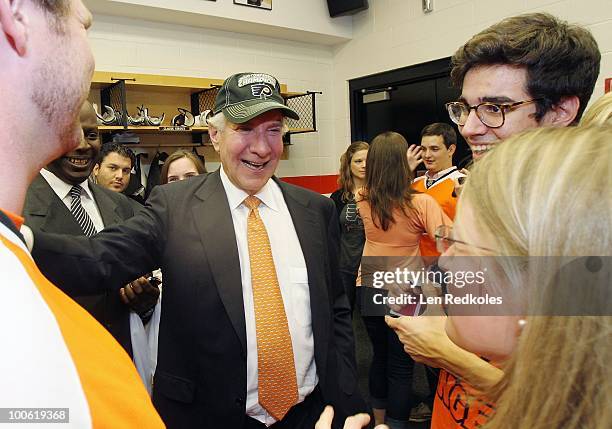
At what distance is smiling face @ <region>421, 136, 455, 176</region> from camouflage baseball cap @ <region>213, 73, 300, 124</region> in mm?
2098

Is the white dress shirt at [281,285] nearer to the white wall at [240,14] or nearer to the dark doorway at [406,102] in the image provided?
the white wall at [240,14]

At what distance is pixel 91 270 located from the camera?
1.23 metres

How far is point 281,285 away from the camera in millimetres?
1522

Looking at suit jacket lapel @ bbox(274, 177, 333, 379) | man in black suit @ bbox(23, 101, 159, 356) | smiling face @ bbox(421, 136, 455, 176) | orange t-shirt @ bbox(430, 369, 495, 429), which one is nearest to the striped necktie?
man in black suit @ bbox(23, 101, 159, 356)

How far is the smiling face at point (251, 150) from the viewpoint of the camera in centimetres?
158

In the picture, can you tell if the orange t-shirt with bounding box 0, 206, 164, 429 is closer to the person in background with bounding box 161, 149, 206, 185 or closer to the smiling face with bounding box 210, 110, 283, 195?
the smiling face with bounding box 210, 110, 283, 195

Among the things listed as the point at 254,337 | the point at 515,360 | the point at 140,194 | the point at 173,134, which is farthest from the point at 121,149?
the point at 515,360

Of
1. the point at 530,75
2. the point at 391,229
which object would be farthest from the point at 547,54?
the point at 391,229

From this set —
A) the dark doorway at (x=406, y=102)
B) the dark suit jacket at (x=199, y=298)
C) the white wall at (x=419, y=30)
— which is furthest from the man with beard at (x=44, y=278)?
the dark doorway at (x=406, y=102)

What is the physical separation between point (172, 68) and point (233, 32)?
0.77 meters

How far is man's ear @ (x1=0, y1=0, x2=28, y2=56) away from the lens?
62 cm

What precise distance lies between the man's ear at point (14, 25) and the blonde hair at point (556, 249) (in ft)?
2.20

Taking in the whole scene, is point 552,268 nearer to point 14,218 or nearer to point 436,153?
point 14,218

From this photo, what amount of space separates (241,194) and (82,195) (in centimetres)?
69
